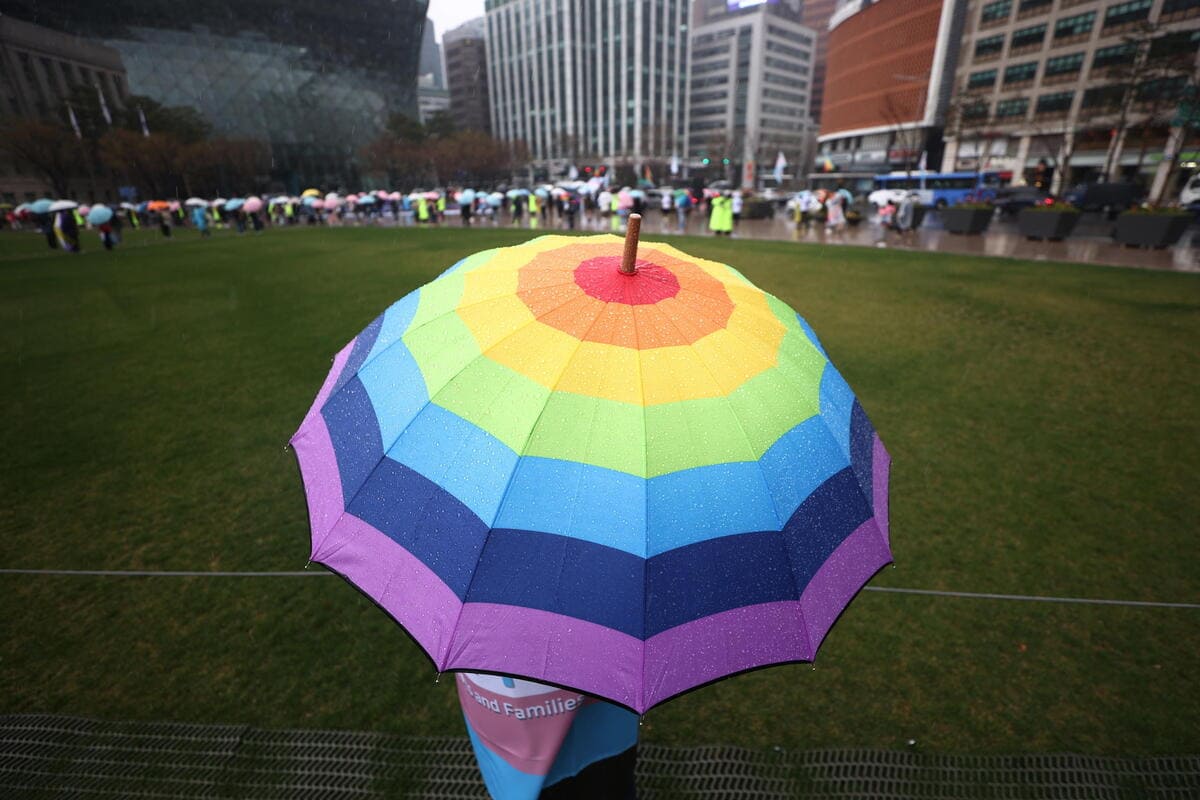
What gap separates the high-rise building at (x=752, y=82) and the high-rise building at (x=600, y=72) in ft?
12.5

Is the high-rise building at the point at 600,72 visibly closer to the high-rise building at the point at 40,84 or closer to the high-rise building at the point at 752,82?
the high-rise building at the point at 752,82

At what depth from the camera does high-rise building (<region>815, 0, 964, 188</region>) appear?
5569 centimetres

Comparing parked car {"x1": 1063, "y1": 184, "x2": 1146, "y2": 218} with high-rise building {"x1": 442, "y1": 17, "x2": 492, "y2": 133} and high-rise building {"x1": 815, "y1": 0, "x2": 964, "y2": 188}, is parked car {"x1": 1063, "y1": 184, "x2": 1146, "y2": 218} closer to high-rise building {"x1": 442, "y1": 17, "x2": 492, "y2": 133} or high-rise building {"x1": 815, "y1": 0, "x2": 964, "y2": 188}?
high-rise building {"x1": 815, "y1": 0, "x2": 964, "y2": 188}

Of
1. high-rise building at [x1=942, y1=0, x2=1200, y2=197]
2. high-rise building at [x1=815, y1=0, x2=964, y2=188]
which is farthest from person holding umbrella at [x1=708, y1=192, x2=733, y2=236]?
high-rise building at [x1=815, y1=0, x2=964, y2=188]

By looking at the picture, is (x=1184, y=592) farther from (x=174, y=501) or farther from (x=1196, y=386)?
(x=174, y=501)

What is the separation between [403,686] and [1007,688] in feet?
10.7

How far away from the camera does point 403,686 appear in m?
3.02

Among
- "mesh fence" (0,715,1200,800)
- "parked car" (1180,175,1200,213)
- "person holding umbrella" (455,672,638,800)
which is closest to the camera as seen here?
"person holding umbrella" (455,672,638,800)

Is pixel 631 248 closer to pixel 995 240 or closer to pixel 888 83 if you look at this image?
pixel 995 240

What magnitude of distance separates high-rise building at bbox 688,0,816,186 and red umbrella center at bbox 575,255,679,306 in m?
103

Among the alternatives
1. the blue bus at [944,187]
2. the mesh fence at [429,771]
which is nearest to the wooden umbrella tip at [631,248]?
the mesh fence at [429,771]

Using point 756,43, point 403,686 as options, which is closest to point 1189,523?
point 403,686

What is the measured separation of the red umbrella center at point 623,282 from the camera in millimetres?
1462

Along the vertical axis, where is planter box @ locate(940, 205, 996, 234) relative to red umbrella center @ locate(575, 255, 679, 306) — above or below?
below
